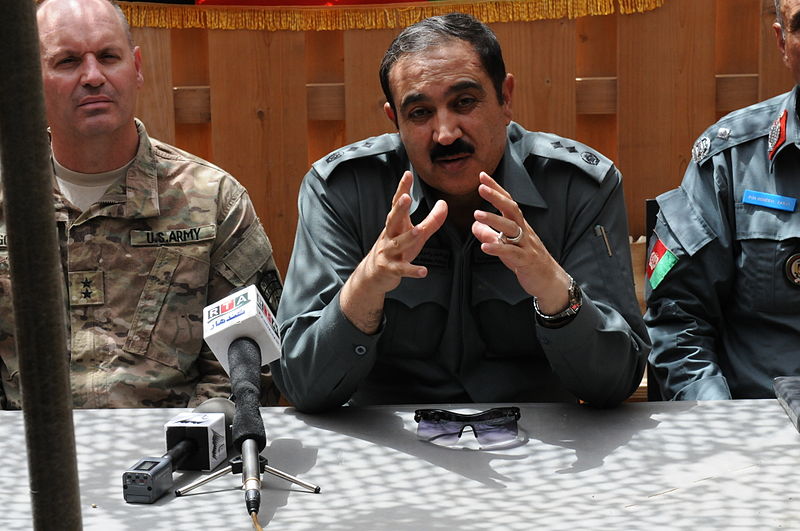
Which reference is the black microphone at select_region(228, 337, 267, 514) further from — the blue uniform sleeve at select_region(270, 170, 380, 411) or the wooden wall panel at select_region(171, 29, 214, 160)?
the wooden wall panel at select_region(171, 29, 214, 160)

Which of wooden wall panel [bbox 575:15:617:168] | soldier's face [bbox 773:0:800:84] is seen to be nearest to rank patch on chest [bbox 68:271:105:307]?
soldier's face [bbox 773:0:800:84]

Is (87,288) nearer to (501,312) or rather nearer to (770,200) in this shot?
(501,312)

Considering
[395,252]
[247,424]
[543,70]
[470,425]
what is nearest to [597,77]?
[543,70]

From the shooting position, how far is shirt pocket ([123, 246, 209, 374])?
7.38 ft

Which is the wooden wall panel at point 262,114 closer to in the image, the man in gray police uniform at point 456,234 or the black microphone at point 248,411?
the man in gray police uniform at point 456,234

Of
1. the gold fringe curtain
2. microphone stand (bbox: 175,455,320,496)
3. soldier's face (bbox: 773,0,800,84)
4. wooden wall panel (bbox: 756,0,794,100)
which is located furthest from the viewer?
the gold fringe curtain

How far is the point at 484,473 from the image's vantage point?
4.43ft

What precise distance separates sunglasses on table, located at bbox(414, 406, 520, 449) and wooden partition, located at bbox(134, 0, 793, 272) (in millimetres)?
1978

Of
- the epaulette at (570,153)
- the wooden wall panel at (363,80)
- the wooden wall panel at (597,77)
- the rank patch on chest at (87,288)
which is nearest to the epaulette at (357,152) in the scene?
the epaulette at (570,153)

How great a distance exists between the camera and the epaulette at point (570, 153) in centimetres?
196

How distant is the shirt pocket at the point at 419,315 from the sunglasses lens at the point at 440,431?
0.40 metres

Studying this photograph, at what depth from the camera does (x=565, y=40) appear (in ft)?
10.9

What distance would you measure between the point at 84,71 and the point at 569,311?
1331 millimetres

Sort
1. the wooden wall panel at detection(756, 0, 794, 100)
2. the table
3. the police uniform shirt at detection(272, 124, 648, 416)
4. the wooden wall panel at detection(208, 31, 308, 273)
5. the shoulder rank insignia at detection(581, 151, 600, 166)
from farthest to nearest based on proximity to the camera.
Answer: the wooden wall panel at detection(208, 31, 308, 273)
the wooden wall panel at detection(756, 0, 794, 100)
the shoulder rank insignia at detection(581, 151, 600, 166)
the police uniform shirt at detection(272, 124, 648, 416)
the table
